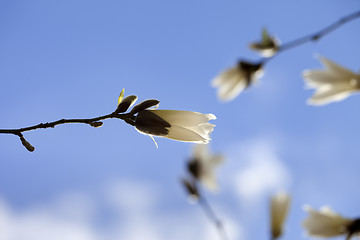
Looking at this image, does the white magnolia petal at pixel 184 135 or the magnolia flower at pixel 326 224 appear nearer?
the magnolia flower at pixel 326 224

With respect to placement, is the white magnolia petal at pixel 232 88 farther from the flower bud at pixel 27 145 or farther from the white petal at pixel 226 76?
the flower bud at pixel 27 145

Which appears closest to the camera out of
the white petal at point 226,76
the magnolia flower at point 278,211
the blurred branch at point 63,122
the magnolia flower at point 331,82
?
the magnolia flower at point 278,211

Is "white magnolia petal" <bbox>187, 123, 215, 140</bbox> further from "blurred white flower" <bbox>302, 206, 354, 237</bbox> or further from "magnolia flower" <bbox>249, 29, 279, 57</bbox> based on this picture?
"blurred white flower" <bbox>302, 206, 354, 237</bbox>

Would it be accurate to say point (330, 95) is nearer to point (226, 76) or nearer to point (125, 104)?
point (226, 76)

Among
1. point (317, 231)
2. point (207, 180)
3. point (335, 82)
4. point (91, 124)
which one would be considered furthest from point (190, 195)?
point (91, 124)

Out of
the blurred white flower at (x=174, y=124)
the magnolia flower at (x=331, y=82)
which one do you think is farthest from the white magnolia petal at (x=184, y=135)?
the magnolia flower at (x=331, y=82)

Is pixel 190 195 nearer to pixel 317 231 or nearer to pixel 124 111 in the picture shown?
pixel 317 231

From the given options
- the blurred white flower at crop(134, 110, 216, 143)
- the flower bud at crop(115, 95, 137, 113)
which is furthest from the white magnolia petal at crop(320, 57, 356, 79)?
the flower bud at crop(115, 95, 137, 113)

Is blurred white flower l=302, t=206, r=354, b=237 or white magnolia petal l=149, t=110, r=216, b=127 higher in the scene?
white magnolia petal l=149, t=110, r=216, b=127
